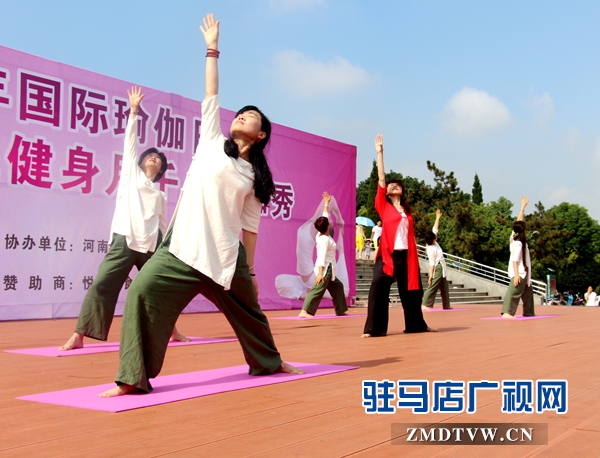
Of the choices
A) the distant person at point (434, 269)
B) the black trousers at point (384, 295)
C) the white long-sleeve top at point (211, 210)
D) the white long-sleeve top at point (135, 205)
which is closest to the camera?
the white long-sleeve top at point (211, 210)

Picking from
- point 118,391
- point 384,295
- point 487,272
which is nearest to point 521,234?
point 384,295

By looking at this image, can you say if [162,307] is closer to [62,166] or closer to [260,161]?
[260,161]

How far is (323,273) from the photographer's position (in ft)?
34.8

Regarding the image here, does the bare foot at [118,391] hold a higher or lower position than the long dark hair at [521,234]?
lower

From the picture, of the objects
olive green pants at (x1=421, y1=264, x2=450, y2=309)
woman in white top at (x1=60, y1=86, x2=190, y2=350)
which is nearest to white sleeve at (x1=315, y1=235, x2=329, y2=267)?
olive green pants at (x1=421, y1=264, x2=450, y2=309)

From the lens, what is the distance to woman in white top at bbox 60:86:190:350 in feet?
18.7

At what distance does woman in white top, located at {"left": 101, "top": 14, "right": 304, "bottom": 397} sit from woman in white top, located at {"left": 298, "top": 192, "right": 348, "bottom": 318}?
636 cm

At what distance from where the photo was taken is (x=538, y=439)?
8.39 feet

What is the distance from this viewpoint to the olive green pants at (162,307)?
3.39m

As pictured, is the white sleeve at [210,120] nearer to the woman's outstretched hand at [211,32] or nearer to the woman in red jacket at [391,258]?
the woman's outstretched hand at [211,32]

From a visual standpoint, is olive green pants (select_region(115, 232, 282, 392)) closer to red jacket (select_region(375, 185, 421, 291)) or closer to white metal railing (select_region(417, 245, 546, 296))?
red jacket (select_region(375, 185, 421, 291))

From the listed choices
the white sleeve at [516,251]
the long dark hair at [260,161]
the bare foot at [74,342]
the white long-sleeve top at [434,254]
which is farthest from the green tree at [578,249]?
the long dark hair at [260,161]

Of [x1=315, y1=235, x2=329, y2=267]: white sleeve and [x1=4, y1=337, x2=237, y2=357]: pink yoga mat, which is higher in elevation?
[x1=315, y1=235, x2=329, y2=267]: white sleeve

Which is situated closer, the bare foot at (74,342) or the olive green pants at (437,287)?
the bare foot at (74,342)
